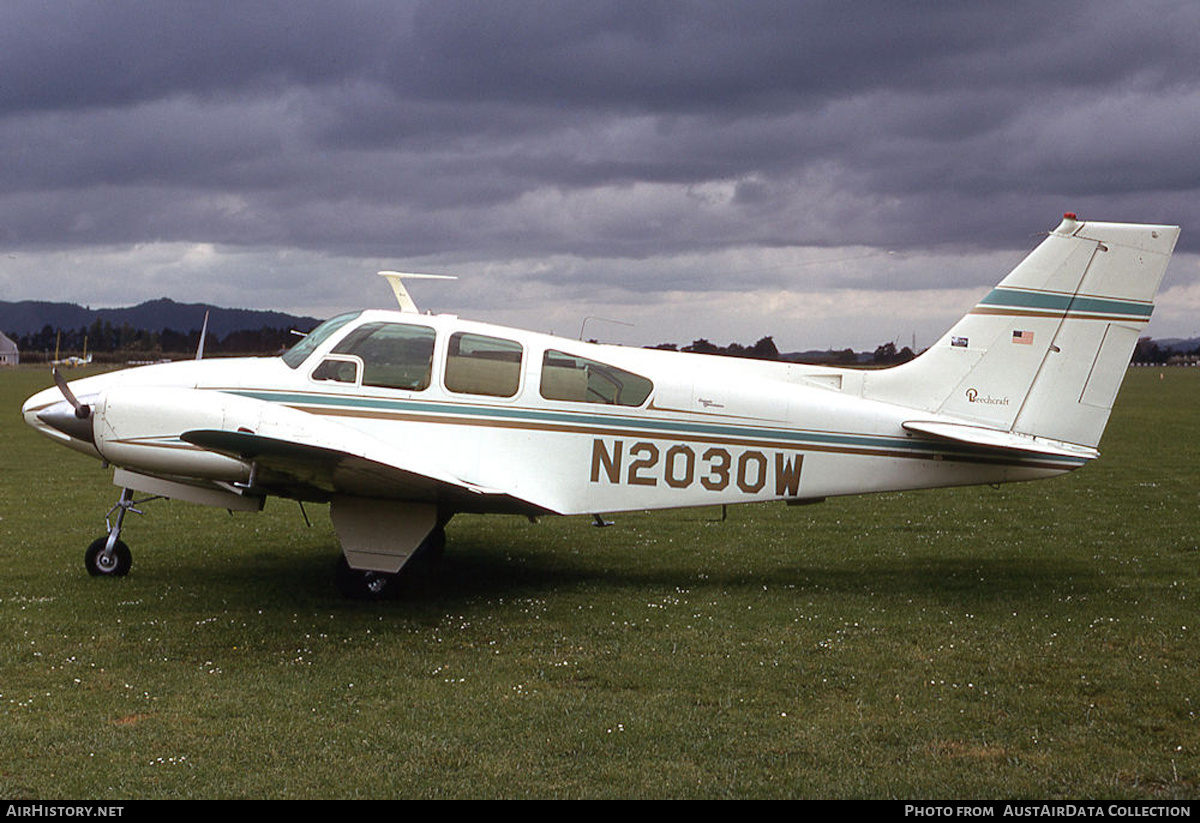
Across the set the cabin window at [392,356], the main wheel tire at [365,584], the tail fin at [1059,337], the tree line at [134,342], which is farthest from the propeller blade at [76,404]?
the tail fin at [1059,337]

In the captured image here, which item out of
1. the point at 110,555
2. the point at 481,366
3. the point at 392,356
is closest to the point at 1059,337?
the point at 481,366

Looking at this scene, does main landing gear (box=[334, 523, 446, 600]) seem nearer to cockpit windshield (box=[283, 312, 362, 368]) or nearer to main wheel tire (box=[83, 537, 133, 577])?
cockpit windshield (box=[283, 312, 362, 368])

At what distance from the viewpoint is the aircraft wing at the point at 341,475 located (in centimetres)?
734

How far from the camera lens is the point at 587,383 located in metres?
9.12

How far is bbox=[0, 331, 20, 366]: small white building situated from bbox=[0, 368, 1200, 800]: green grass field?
5189 inches

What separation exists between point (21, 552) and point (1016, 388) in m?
9.98

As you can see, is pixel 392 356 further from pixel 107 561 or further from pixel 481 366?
pixel 107 561

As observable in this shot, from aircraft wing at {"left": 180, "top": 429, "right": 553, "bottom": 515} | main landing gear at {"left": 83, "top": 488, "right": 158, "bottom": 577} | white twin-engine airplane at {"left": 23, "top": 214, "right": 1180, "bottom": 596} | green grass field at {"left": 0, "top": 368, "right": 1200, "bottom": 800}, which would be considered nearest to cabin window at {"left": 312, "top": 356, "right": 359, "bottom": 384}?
white twin-engine airplane at {"left": 23, "top": 214, "right": 1180, "bottom": 596}

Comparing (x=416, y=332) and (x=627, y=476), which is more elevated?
(x=416, y=332)

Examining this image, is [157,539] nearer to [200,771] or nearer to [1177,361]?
[200,771]

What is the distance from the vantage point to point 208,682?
21.5ft

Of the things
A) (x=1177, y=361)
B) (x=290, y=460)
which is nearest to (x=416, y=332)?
(x=290, y=460)

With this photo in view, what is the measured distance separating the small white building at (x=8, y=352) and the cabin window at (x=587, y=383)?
13281 centimetres

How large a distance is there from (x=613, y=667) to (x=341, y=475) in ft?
8.67
